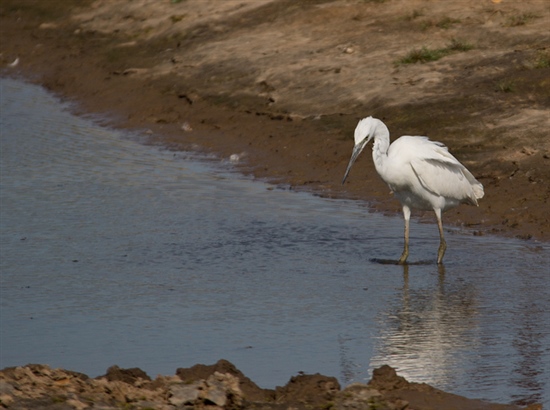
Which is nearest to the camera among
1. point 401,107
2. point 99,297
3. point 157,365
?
point 157,365

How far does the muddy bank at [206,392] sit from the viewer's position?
4.87 metres

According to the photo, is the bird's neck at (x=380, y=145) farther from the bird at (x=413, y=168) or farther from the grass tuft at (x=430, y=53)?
the grass tuft at (x=430, y=53)

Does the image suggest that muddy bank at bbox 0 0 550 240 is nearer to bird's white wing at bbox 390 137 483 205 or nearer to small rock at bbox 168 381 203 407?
bird's white wing at bbox 390 137 483 205

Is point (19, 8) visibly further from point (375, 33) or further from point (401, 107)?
point (401, 107)

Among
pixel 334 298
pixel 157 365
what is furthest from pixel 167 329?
pixel 334 298

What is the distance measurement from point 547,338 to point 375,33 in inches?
337

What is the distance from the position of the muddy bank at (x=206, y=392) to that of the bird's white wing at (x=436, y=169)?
3345mm

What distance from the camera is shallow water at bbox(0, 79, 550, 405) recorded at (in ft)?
20.1

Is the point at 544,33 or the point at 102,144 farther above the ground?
the point at 544,33

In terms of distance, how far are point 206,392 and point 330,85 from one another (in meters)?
8.86

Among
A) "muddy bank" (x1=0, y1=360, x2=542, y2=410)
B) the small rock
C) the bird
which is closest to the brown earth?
the bird

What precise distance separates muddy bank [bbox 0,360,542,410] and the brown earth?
13.9 feet

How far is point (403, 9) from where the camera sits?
15.0m

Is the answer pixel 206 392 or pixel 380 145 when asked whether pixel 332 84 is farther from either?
pixel 206 392
